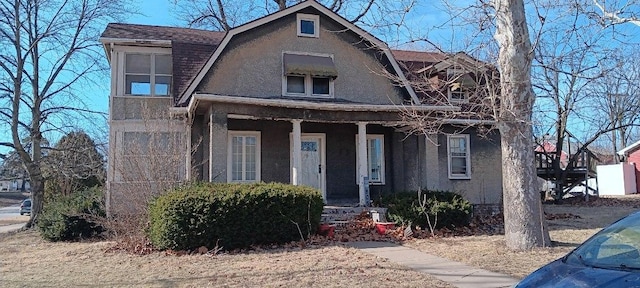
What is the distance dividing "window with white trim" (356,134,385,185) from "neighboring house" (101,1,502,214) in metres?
0.04

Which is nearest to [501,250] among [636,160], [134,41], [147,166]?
[147,166]

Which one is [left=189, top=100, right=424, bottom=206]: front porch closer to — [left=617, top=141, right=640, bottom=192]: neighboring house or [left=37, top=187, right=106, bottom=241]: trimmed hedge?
[left=37, top=187, right=106, bottom=241]: trimmed hedge

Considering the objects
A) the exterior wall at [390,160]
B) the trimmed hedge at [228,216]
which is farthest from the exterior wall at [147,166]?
the exterior wall at [390,160]

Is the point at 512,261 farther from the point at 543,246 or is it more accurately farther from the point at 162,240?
the point at 162,240

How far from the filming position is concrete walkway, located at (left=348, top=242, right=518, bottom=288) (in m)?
7.25

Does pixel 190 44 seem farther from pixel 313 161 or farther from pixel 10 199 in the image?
pixel 10 199

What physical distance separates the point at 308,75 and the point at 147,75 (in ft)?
18.7

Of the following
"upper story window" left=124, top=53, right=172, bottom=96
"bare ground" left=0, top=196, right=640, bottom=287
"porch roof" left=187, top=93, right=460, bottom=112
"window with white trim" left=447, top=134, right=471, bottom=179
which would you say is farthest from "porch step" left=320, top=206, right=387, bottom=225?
"upper story window" left=124, top=53, right=172, bottom=96

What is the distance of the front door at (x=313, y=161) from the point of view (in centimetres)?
1689

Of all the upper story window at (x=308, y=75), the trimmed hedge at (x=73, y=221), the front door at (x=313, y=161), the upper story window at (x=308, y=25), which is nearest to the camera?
the trimmed hedge at (x=73, y=221)

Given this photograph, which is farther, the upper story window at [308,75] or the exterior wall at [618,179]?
the exterior wall at [618,179]

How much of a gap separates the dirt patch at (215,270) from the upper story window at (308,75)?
6969mm

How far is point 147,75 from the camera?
17016mm

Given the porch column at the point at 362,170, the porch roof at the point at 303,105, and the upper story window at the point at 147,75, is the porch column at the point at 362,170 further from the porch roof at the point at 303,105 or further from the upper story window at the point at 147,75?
the upper story window at the point at 147,75
